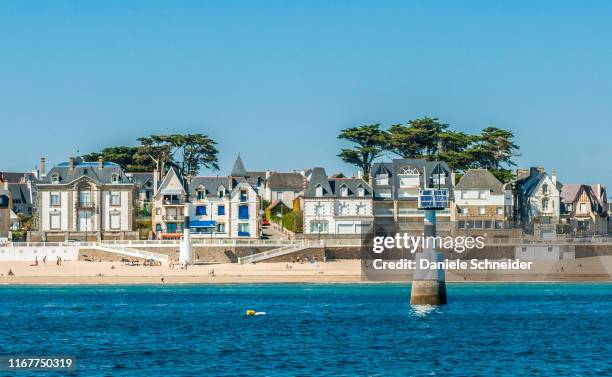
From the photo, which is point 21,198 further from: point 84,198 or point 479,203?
point 479,203

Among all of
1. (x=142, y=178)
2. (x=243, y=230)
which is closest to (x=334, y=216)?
(x=243, y=230)

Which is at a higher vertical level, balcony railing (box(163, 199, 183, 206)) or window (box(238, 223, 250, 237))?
balcony railing (box(163, 199, 183, 206))

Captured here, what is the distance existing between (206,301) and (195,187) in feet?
120

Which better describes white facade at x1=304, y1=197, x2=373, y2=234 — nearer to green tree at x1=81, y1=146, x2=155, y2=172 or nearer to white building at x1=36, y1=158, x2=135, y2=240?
white building at x1=36, y1=158, x2=135, y2=240

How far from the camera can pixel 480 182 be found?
134 meters

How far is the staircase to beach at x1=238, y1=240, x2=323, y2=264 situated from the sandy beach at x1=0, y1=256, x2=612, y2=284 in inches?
60.9

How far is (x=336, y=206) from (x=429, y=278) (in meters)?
52.9

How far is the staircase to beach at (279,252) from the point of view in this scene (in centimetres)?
11631

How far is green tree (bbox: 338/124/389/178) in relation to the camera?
14975 cm

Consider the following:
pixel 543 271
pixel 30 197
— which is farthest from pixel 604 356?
pixel 30 197

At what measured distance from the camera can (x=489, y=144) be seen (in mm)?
150125

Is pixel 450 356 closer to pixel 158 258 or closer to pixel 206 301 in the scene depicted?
pixel 206 301

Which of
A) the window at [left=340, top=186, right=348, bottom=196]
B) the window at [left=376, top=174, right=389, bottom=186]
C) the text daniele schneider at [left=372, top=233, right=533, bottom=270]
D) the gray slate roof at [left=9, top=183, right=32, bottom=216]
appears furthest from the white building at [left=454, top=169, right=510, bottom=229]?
the gray slate roof at [left=9, top=183, right=32, bottom=216]

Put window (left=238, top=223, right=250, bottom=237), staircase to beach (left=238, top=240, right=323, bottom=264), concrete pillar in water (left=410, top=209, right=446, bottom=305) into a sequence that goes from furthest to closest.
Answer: window (left=238, top=223, right=250, bottom=237) → staircase to beach (left=238, top=240, right=323, bottom=264) → concrete pillar in water (left=410, top=209, right=446, bottom=305)
